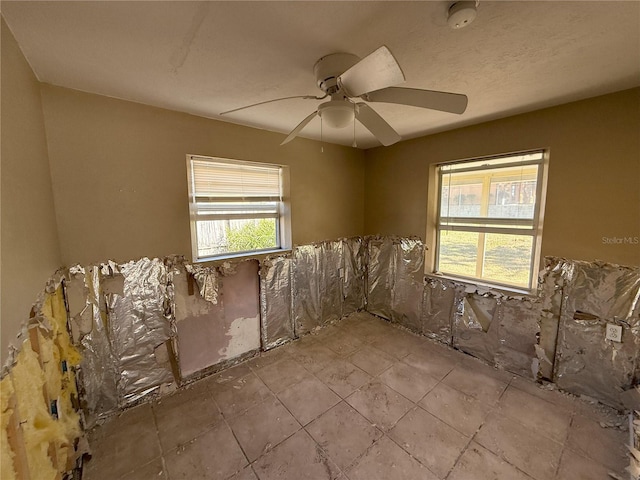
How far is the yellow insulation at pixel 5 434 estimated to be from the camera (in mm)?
795

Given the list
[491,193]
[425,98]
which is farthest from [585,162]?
[425,98]

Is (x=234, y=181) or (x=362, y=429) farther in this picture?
(x=234, y=181)

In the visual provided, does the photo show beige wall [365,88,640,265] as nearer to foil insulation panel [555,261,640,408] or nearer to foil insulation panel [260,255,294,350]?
foil insulation panel [555,261,640,408]

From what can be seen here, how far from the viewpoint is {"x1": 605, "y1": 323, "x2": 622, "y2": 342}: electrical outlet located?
72.0 inches

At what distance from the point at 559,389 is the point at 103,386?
3.65 m

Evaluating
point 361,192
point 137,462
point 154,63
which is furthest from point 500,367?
point 154,63

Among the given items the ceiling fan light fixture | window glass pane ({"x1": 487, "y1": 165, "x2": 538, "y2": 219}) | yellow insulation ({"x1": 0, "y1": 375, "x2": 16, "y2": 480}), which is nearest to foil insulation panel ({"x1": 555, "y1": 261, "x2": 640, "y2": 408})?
window glass pane ({"x1": 487, "y1": 165, "x2": 538, "y2": 219})

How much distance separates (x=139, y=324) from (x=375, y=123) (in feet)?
7.46

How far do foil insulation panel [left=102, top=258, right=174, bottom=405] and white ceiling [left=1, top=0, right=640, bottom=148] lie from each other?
1.31 meters

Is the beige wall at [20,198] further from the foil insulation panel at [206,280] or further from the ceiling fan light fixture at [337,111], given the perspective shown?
the ceiling fan light fixture at [337,111]

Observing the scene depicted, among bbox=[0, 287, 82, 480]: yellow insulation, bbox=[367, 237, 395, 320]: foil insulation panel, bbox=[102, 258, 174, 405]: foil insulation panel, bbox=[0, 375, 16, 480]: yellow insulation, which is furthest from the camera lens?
bbox=[367, 237, 395, 320]: foil insulation panel

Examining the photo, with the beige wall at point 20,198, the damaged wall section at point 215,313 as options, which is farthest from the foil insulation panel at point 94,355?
the damaged wall section at point 215,313

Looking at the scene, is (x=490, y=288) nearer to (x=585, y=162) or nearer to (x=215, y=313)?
(x=585, y=162)
